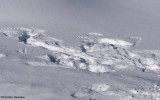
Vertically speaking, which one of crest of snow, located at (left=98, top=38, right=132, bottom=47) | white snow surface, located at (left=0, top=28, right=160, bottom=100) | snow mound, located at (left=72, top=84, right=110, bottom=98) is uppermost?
crest of snow, located at (left=98, top=38, right=132, bottom=47)

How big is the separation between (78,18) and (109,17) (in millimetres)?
698

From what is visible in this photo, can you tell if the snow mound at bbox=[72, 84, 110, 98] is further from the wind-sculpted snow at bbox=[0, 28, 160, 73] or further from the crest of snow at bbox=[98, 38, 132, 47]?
the crest of snow at bbox=[98, 38, 132, 47]

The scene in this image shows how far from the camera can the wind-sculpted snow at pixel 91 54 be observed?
13.8 ft

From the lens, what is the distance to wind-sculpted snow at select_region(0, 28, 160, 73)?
4195 mm

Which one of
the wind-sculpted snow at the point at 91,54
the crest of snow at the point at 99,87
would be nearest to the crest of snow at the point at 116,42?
the wind-sculpted snow at the point at 91,54

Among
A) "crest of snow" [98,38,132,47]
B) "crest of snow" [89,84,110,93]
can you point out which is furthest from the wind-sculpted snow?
"crest of snow" [89,84,110,93]

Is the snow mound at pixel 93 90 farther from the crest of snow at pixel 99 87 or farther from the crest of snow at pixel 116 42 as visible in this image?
the crest of snow at pixel 116 42

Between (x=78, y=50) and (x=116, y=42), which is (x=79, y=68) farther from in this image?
(x=116, y=42)

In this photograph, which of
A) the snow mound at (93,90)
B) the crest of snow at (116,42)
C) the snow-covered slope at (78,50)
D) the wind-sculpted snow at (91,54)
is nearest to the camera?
the snow mound at (93,90)

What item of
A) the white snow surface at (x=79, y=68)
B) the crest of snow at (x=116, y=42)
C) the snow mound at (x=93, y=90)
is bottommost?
the snow mound at (x=93, y=90)

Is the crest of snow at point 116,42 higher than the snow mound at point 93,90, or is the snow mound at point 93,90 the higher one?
the crest of snow at point 116,42

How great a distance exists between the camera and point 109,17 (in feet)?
19.9

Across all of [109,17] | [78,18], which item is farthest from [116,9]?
[78,18]

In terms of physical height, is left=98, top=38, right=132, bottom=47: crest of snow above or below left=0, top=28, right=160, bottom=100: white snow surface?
above
